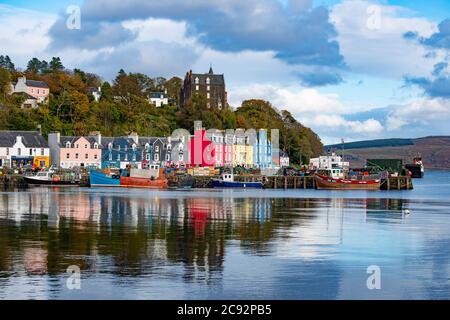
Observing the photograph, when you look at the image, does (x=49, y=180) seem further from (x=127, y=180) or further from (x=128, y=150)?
(x=128, y=150)

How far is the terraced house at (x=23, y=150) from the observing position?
116 meters

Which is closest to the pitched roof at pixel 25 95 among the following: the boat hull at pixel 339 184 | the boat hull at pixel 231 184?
the boat hull at pixel 231 184

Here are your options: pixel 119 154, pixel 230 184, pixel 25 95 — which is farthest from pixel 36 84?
pixel 230 184

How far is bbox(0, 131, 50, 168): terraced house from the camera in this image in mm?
116188

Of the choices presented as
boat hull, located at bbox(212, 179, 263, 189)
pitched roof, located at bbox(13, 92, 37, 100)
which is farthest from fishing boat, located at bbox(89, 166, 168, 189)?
pitched roof, located at bbox(13, 92, 37, 100)

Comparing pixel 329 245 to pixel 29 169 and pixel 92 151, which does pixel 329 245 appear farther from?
pixel 92 151

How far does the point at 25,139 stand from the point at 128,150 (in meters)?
17.4

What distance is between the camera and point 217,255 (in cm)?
2884

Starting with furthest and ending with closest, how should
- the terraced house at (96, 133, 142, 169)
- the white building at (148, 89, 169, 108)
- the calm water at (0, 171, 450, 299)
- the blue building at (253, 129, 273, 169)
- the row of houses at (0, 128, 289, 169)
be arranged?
the white building at (148, 89, 169, 108) → the blue building at (253, 129, 273, 169) → the terraced house at (96, 133, 142, 169) → the row of houses at (0, 128, 289, 169) → the calm water at (0, 171, 450, 299)

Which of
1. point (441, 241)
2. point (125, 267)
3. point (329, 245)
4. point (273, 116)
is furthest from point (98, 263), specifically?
point (273, 116)

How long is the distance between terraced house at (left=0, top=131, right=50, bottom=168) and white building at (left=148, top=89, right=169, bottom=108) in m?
53.8

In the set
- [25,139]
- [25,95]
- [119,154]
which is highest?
[25,95]

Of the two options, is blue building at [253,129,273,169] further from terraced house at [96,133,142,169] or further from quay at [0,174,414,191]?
terraced house at [96,133,142,169]

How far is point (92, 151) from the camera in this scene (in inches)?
4926
